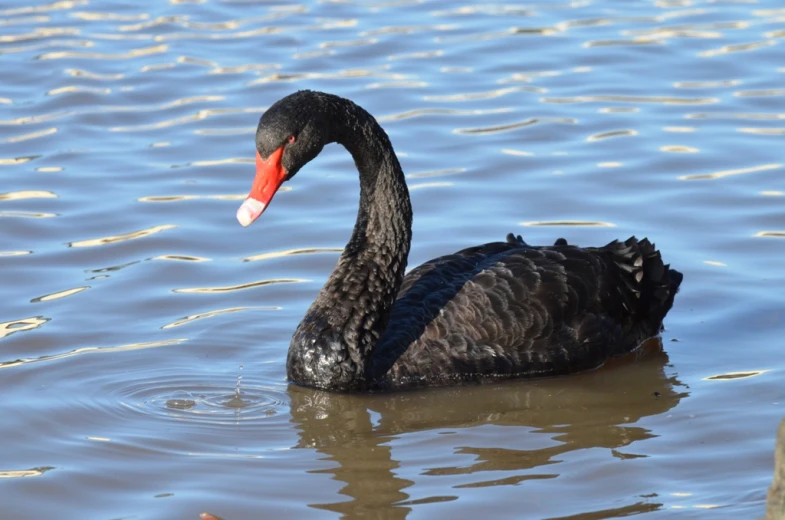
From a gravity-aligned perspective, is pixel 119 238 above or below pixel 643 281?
above

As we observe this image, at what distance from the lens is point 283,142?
6574 mm

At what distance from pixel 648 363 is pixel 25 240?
4065 millimetres

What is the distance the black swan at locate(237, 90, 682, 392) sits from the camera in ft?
22.8

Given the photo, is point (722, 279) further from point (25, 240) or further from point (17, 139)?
point (17, 139)

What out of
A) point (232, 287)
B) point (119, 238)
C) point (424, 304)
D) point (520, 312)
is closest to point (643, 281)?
point (520, 312)

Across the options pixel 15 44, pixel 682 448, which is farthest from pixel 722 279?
pixel 15 44

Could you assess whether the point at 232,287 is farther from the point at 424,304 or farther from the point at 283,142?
the point at 283,142

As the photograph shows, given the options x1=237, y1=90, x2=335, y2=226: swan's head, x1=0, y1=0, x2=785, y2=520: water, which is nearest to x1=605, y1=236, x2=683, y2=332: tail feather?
x1=0, y1=0, x2=785, y2=520: water

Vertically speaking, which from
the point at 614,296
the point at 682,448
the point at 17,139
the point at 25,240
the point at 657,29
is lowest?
the point at 682,448

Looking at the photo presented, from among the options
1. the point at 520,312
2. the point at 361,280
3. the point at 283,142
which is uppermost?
the point at 283,142

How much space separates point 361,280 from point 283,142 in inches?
36.8

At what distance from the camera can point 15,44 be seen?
13336mm

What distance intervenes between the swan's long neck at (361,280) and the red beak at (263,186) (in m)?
0.54

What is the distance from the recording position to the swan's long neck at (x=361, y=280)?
6949mm
